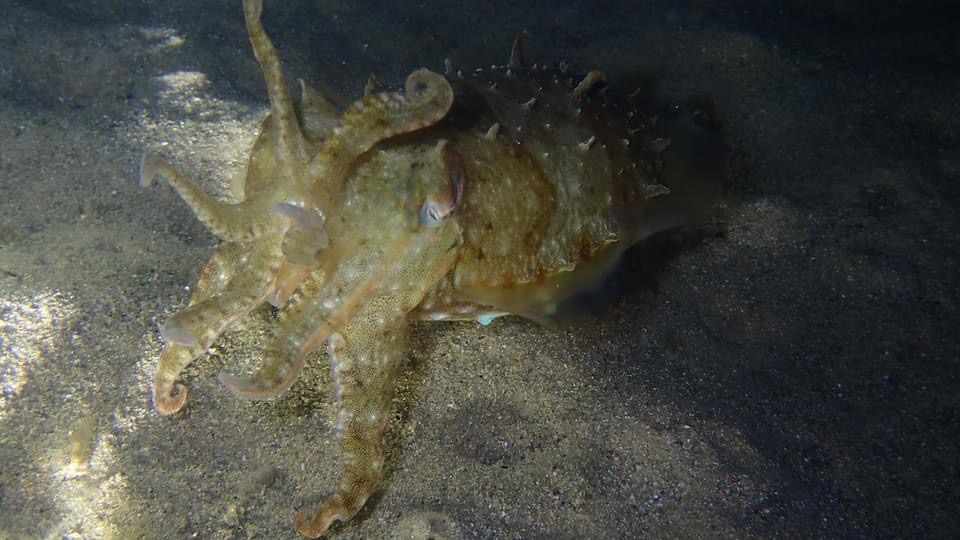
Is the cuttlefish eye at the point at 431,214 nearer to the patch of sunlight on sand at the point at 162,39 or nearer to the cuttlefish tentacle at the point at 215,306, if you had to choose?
the cuttlefish tentacle at the point at 215,306

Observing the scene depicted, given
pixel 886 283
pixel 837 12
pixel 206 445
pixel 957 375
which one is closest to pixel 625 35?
pixel 837 12

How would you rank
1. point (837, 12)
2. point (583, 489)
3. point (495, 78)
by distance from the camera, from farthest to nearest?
1. point (837, 12)
2. point (495, 78)
3. point (583, 489)

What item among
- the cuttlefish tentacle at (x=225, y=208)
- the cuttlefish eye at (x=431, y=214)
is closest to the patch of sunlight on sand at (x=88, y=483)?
the cuttlefish tentacle at (x=225, y=208)

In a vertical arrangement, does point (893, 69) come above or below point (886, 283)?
above

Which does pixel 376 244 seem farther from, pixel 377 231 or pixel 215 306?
pixel 215 306

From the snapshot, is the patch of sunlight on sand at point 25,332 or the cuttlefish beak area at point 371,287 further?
the patch of sunlight on sand at point 25,332

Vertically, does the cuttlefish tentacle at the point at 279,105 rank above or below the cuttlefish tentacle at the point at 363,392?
above

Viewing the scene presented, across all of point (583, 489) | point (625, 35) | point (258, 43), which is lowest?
point (583, 489)

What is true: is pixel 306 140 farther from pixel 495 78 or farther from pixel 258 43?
pixel 495 78
